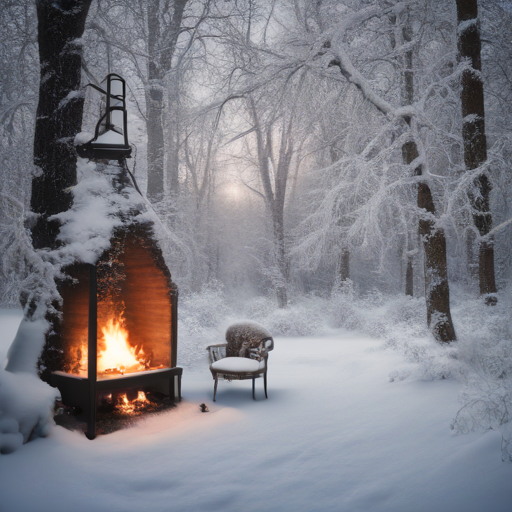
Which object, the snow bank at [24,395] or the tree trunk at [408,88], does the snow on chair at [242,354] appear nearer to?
the snow bank at [24,395]

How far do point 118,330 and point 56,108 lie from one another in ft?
8.99

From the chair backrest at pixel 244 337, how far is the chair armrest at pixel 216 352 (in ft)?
0.38

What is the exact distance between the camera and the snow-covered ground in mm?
2908

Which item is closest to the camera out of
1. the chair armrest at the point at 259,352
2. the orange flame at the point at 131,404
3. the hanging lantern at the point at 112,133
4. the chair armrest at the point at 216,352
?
the hanging lantern at the point at 112,133

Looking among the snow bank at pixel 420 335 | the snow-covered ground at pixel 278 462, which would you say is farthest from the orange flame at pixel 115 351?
the snow bank at pixel 420 335

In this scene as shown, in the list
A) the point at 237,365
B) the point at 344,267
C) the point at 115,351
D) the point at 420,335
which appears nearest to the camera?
the point at 115,351

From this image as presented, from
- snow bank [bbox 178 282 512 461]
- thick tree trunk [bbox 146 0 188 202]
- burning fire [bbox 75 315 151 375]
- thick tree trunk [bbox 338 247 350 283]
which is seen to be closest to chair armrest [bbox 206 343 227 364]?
burning fire [bbox 75 315 151 375]

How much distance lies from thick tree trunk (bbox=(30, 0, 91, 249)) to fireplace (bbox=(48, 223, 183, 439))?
894 millimetres

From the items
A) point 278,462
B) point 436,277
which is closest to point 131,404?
point 278,462

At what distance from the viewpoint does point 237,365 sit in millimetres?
5500

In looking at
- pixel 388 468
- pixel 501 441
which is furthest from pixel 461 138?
pixel 388 468

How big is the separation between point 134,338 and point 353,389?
3.16 meters

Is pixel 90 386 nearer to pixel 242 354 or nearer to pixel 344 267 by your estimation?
pixel 242 354

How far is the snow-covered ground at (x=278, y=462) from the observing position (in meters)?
2.91
